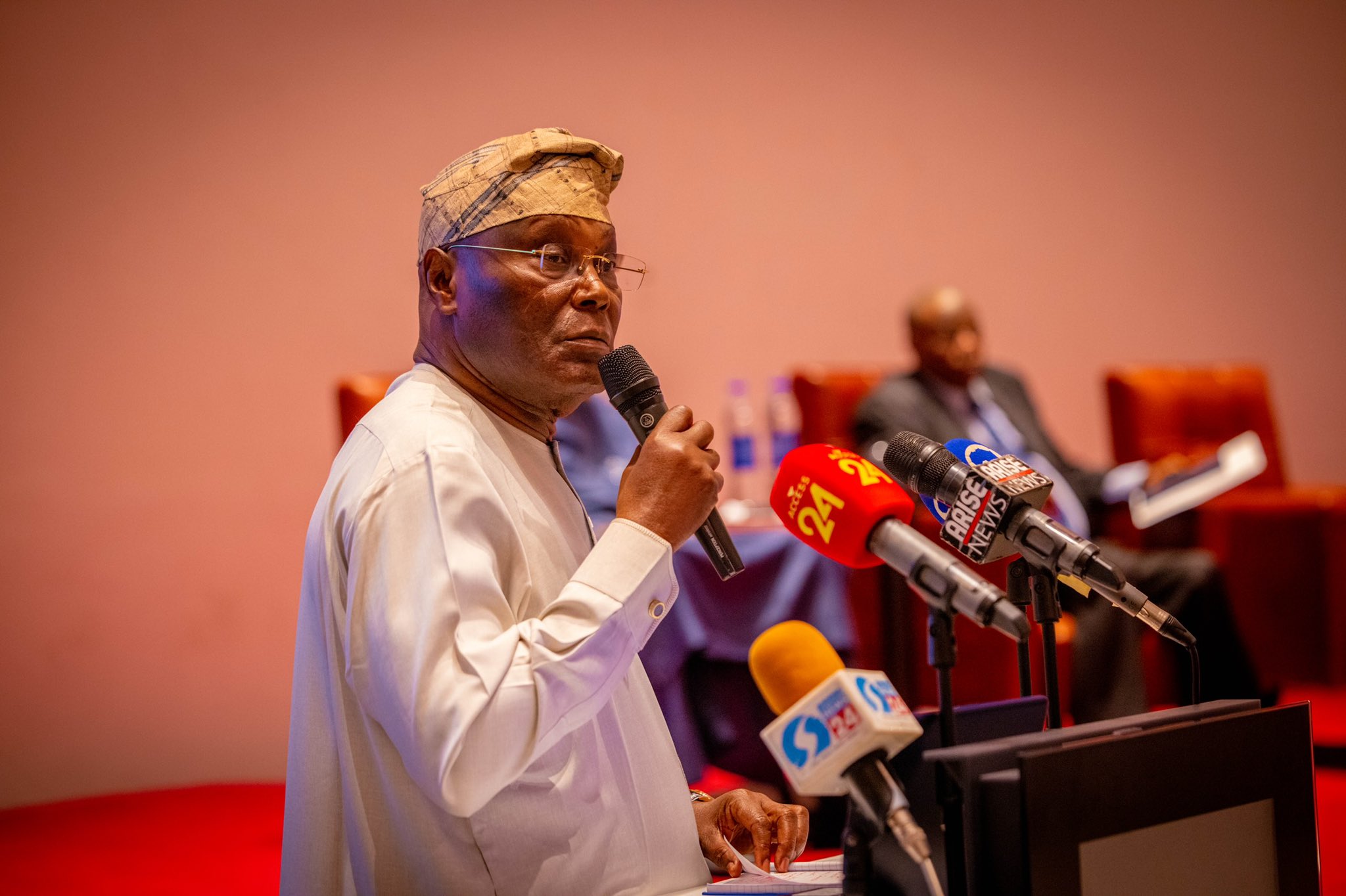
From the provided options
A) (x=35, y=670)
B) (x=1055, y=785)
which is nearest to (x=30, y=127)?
(x=35, y=670)

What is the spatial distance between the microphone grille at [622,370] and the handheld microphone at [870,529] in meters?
0.21

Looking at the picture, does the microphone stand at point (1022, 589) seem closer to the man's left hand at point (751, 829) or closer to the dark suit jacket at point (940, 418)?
the man's left hand at point (751, 829)

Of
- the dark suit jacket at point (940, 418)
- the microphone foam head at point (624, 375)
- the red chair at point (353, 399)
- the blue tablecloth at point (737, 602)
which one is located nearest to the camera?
the microphone foam head at point (624, 375)

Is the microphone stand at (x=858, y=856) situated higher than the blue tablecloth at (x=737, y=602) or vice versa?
the microphone stand at (x=858, y=856)

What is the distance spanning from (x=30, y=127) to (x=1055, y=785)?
13.6 ft

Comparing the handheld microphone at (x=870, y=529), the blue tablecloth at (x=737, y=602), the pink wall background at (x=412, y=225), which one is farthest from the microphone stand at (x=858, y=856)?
the pink wall background at (x=412, y=225)

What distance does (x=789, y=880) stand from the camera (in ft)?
4.20

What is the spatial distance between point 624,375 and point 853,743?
600 millimetres

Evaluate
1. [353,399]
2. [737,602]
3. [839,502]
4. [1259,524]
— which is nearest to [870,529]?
[839,502]

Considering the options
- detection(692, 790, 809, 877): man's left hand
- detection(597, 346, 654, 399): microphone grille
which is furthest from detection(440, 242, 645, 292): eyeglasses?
detection(692, 790, 809, 877): man's left hand

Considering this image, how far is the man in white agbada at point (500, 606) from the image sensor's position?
115 cm

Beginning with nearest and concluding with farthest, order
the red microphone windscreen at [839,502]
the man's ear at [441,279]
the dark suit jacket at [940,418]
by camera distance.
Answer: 1. the red microphone windscreen at [839,502]
2. the man's ear at [441,279]
3. the dark suit jacket at [940,418]

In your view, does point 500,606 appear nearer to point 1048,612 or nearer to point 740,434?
point 1048,612

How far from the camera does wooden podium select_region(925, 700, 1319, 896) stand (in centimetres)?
99
